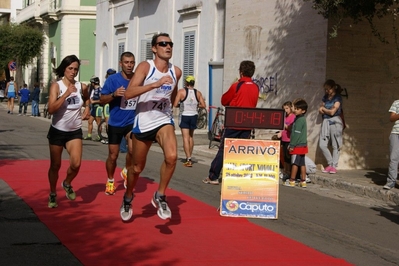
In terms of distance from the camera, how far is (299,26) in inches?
666

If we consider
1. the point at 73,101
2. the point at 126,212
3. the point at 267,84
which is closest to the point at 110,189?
the point at 73,101

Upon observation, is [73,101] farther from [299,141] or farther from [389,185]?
[389,185]

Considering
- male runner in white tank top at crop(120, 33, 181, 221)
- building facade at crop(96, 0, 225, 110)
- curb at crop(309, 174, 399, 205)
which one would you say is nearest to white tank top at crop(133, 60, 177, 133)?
male runner in white tank top at crop(120, 33, 181, 221)

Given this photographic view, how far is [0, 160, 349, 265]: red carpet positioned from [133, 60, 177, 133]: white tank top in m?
1.22

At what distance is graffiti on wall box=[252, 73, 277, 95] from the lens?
18.2 meters

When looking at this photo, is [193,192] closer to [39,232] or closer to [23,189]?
[23,189]

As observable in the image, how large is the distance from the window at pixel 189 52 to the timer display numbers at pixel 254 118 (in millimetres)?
17759

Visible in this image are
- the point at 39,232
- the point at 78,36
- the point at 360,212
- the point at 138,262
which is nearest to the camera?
the point at 138,262

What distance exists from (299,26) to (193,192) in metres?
6.35

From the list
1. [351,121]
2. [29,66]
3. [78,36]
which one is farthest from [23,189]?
[29,66]

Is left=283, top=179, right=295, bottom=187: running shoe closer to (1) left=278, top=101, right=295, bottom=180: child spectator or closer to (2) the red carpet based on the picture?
(1) left=278, top=101, right=295, bottom=180: child spectator

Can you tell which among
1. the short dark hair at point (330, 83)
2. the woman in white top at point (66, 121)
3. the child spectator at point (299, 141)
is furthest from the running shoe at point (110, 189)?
the short dark hair at point (330, 83)

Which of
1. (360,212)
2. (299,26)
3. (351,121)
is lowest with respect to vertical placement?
(360,212)

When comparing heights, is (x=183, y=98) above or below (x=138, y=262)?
above
